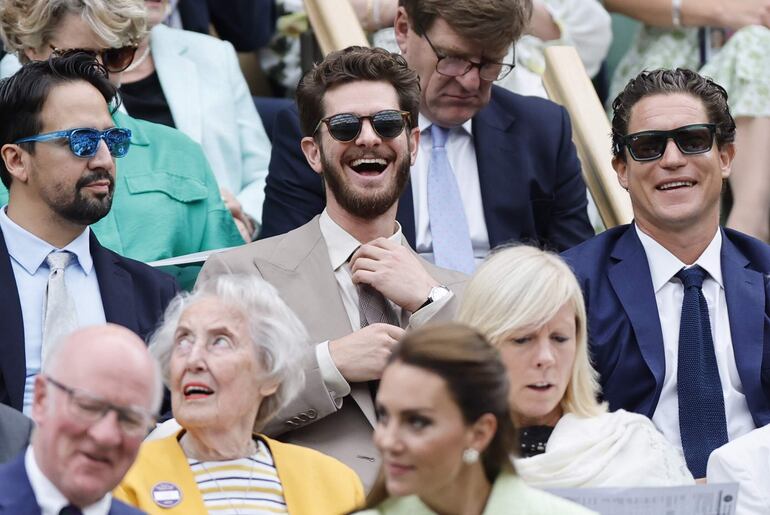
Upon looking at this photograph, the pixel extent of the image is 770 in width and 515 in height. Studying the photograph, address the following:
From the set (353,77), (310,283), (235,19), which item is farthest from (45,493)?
(235,19)

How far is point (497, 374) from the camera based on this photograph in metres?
3.29

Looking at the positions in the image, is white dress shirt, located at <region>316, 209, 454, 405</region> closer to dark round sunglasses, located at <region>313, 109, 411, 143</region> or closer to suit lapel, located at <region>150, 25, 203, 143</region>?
dark round sunglasses, located at <region>313, 109, 411, 143</region>

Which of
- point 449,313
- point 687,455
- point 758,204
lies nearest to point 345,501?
point 449,313

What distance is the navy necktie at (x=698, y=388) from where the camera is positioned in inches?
187

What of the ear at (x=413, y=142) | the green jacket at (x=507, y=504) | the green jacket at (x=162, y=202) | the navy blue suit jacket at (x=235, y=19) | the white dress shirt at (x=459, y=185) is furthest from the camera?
the navy blue suit jacket at (x=235, y=19)

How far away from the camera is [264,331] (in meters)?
4.11

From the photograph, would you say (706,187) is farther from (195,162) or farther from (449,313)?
(195,162)

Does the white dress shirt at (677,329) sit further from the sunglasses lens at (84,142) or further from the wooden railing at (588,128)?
the sunglasses lens at (84,142)

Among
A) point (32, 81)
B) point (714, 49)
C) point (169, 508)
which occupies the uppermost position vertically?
point (714, 49)

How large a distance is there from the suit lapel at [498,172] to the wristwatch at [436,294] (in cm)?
83

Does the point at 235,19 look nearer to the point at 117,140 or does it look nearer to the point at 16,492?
the point at 117,140

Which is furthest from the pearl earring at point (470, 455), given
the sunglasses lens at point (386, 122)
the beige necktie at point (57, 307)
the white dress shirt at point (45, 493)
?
the sunglasses lens at point (386, 122)

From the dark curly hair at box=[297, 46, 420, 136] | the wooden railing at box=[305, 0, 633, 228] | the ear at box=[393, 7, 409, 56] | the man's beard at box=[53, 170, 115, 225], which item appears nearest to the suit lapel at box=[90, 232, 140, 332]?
the man's beard at box=[53, 170, 115, 225]

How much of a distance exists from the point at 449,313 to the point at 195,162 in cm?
119
